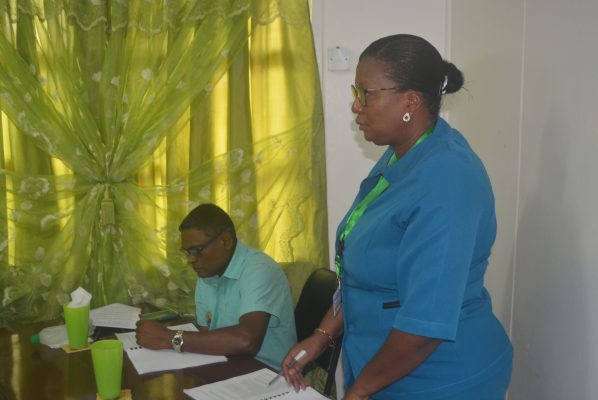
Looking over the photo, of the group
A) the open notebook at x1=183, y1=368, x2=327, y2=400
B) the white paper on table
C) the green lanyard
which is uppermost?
the green lanyard

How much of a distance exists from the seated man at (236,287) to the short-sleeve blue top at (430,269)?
502 mm

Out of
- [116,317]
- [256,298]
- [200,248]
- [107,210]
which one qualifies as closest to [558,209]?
[256,298]

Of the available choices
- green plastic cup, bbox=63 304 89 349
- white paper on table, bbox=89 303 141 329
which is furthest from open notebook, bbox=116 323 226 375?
white paper on table, bbox=89 303 141 329

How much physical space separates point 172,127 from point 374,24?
1.05 meters

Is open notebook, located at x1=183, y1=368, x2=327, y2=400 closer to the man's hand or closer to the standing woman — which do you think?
the standing woman

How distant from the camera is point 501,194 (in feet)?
6.92

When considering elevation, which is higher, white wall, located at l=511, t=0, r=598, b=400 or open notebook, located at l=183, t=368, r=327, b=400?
white wall, located at l=511, t=0, r=598, b=400

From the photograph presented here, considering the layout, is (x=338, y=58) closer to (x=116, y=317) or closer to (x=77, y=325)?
(x=116, y=317)

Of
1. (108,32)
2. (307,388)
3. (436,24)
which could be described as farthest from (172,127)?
(307,388)

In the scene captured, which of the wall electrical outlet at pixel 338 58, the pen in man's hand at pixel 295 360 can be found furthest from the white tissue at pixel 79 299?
the wall electrical outlet at pixel 338 58

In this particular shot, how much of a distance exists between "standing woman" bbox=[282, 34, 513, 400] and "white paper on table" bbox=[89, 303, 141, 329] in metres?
0.99

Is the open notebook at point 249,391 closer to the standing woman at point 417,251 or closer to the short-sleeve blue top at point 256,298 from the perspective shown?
the standing woman at point 417,251

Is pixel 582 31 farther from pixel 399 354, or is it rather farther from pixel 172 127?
pixel 172 127

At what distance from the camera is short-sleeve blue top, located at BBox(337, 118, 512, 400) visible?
1202 millimetres
